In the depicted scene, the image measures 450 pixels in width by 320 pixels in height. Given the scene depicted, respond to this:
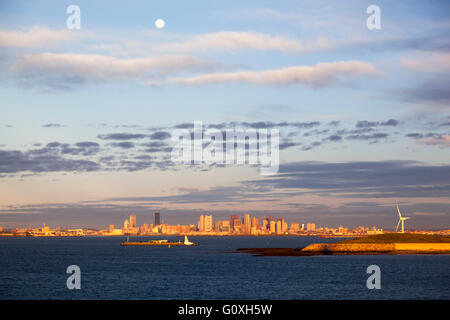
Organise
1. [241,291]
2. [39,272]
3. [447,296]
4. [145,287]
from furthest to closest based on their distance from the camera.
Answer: [39,272] < [145,287] < [241,291] < [447,296]

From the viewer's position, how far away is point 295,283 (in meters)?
97.2

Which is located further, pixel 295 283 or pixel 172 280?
pixel 172 280

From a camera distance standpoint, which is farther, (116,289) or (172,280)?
(172,280)

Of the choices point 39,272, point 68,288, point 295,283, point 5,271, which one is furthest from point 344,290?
point 5,271

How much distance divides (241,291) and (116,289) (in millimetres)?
20214

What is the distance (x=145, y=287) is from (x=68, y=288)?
12578 millimetres
